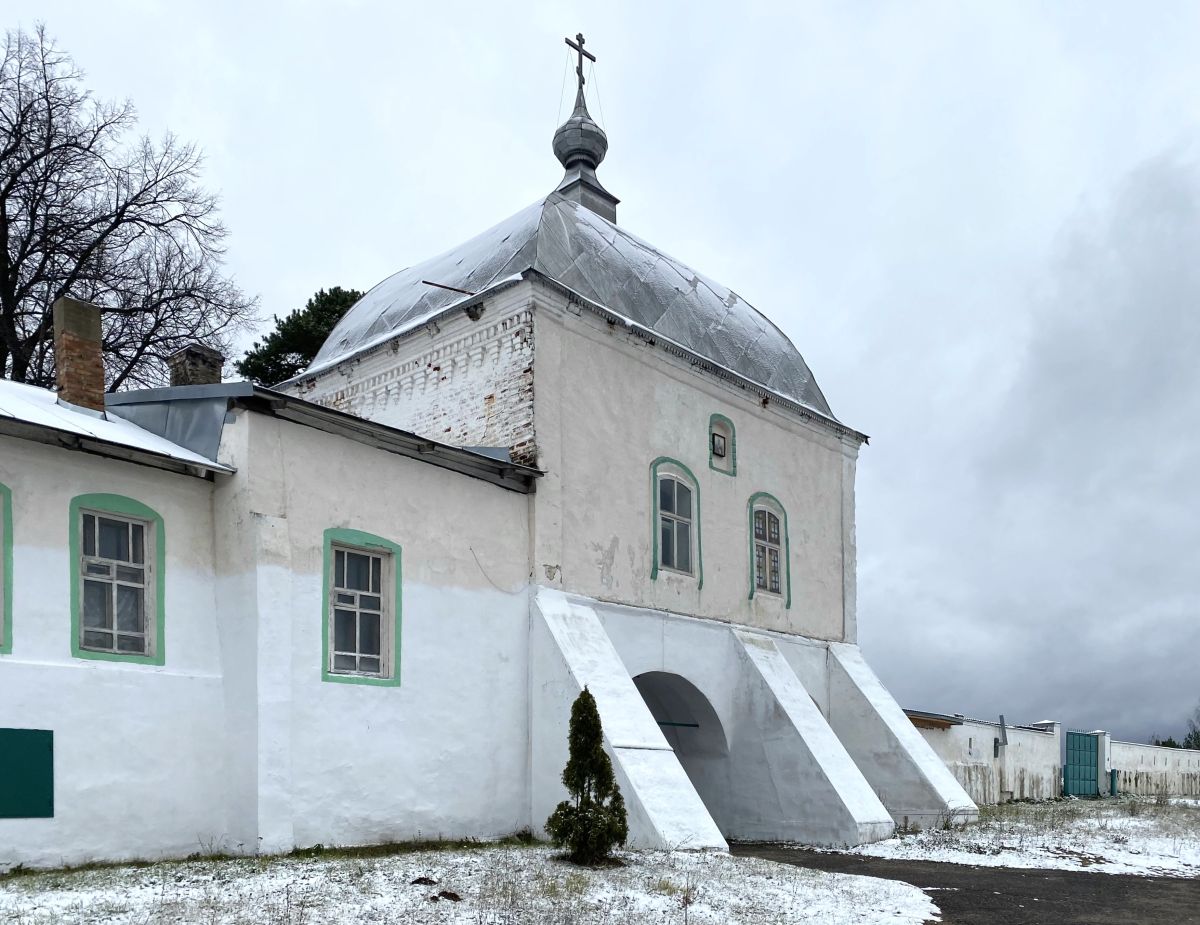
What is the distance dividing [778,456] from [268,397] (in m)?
8.89

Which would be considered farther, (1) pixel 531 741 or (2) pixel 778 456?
(2) pixel 778 456

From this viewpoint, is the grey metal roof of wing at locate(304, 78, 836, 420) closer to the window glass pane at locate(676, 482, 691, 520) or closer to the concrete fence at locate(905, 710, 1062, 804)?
the window glass pane at locate(676, 482, 691, 520)

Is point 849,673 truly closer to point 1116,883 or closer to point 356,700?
point 1116,883

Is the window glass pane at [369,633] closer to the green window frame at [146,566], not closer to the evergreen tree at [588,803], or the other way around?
the green window frame at [146,566]

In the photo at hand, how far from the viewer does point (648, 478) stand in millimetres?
14906

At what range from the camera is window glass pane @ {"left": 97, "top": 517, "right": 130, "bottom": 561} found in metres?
9.89

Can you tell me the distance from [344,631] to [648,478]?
4.97 meters

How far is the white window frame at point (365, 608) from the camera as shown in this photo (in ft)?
36.3

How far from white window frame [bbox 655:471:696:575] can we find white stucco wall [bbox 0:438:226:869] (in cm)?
621

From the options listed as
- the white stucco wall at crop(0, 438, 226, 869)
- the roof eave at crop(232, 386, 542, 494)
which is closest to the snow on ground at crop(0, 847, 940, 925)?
the white stucco wall at crop(0, 438, 226, 869)

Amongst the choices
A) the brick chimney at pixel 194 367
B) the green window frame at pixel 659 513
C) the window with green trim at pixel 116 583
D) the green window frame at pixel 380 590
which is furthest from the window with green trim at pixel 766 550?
the window with green trim at pixel 116 583

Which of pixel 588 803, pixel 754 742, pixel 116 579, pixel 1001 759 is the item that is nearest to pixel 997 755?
pixel 1001 759

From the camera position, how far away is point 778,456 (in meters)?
17.5

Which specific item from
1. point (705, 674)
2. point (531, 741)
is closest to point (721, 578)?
point (705, 674)
